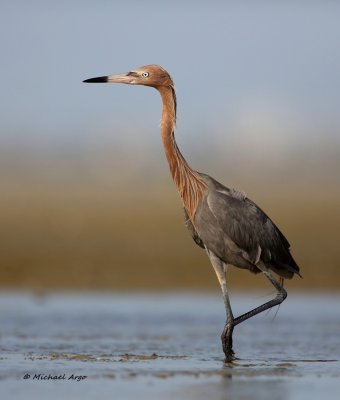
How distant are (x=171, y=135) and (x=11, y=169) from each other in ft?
333

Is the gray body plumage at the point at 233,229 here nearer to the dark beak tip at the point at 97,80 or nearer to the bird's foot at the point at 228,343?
the bird's foot at the point at 228,343

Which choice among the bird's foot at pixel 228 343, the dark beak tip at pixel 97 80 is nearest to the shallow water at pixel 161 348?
the bird's foot at pixel 228 343

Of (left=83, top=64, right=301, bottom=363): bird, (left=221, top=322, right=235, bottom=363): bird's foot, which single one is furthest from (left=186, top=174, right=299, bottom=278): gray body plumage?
(left=221, top=322, right=235, bottom=363): bird's foot

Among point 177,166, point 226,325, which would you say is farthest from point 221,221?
point 226,325

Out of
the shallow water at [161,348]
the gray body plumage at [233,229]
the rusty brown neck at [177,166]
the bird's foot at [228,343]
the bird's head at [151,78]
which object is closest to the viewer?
the shallow water at [161,348]

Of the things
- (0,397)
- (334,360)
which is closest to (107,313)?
(334,360)

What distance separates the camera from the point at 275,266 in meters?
13.9

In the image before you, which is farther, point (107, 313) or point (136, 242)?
point (136, 242)

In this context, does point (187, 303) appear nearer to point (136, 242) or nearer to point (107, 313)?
point (107, 313)

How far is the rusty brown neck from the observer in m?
13.5

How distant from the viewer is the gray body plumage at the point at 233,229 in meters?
13.2

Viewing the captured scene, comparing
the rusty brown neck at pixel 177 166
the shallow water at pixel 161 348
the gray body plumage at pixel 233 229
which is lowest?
the shallow water at pixel 161 348

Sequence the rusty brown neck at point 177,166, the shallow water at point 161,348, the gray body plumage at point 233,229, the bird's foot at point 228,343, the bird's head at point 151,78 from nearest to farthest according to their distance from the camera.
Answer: the shallow water at point 161,348 → the bird's foot at point 228,343 → the gray body plumage at point 233,229 → the rusty brown neck at point 177,166 → the bird's head at point 151,78

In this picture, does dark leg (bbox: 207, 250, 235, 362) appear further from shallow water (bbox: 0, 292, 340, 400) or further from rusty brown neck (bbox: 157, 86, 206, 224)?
rusty brown neck (bbox: 157, 86, 206, 224)
